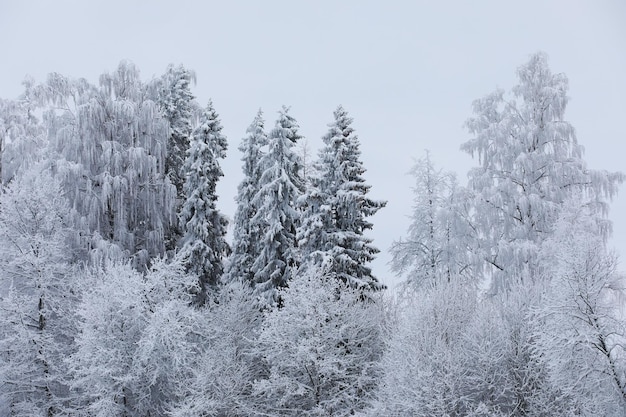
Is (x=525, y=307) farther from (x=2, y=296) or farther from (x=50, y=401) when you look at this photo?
(x=2, y=296)

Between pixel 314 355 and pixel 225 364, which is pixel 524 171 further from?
pixel 225 364

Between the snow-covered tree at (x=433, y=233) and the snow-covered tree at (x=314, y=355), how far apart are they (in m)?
4.51

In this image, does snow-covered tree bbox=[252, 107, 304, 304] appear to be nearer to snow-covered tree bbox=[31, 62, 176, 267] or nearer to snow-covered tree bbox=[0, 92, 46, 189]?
snow-covered tree bbox=[31, 62, 176, 267]

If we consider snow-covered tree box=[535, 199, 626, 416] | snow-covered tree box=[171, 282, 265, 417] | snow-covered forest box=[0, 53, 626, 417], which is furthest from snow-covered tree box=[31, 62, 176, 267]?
snow-covered tree box=[535, 199, 626, 416]

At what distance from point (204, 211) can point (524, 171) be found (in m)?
14.8

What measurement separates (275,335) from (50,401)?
28.9ft

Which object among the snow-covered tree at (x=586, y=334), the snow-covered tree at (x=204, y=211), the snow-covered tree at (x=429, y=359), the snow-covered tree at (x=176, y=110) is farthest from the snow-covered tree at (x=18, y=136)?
the snow-covered tree at (x=586, y=334)

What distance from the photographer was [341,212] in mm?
25969

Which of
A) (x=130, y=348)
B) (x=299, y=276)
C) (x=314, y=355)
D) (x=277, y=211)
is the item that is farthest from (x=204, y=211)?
(x=314, y=355)

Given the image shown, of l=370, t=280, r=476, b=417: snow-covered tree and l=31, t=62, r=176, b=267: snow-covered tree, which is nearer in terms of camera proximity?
l=370, t=280, r=476, b=417: snow-covered tree

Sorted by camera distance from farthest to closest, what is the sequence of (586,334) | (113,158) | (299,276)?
(113,158) → (299,276) → (586,334)

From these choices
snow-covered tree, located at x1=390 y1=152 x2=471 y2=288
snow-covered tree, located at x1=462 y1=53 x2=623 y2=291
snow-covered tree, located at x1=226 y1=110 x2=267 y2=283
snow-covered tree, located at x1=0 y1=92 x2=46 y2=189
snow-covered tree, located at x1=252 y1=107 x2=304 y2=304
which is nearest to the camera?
snow-covered tree, located at x1=462 y1=53 x2=623 y2=291

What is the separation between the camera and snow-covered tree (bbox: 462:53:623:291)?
2442 cm

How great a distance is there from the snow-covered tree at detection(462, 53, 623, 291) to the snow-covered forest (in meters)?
0.09
